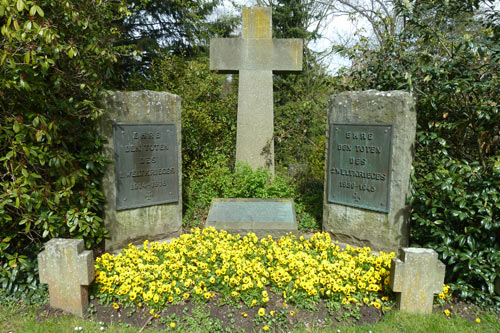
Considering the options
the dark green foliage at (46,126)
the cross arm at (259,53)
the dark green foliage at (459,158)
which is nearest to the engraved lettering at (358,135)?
the dark green foliage at (459,158)

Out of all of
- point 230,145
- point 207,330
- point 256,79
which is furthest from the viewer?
point 230,145

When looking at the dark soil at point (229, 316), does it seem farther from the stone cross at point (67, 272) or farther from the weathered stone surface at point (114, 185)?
the weathered stone surface at point (114, 185)

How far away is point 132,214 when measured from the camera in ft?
13.0

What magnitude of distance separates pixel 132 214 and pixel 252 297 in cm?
193

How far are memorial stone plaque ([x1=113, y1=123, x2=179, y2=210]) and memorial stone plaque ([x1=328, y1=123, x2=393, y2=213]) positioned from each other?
2082mm

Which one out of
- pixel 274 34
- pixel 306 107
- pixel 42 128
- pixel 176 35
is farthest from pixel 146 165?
pixel 274 34

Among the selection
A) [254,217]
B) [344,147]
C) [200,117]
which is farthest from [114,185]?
[200,117]

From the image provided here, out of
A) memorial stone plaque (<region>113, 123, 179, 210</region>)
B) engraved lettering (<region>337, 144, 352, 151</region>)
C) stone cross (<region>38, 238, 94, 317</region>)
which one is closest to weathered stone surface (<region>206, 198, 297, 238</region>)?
memorial stone plaque (<region>113, 123, 179, 210</region>)

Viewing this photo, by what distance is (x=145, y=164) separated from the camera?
4.00 meters

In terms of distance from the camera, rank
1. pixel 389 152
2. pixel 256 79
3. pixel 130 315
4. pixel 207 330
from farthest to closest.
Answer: pixel 256 79 → pixel 389 152 → pixel 130 315 → pixel 207 330

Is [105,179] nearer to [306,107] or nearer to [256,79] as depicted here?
[256,79]

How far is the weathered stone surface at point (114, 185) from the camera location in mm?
3721

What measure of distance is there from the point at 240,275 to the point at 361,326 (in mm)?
1116

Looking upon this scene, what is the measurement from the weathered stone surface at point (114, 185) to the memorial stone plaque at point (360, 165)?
205 cm
